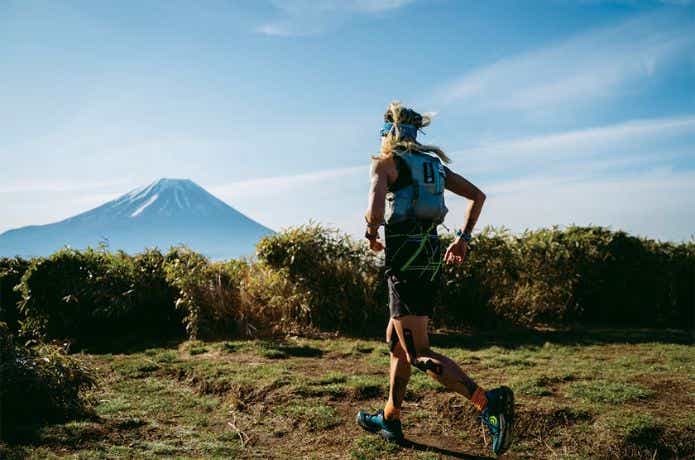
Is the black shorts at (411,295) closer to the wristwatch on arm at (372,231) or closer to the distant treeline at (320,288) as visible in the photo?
the wristwatch on arm at (372,231)

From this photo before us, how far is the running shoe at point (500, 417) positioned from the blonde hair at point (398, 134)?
1.79 metres

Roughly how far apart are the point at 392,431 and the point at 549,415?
1.34 metres

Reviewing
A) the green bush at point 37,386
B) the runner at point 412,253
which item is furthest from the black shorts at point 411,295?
the green bush at point 37,386

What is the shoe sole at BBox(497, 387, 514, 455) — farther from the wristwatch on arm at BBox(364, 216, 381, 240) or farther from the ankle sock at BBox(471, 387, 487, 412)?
the wristwatch on arm at BBox(364, 216, 381, 240)

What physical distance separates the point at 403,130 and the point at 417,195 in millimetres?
532

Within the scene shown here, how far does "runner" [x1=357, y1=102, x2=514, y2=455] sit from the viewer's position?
3.62 metres

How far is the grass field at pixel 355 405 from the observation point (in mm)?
3980

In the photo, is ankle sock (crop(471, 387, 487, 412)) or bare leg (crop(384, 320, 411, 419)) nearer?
ankle sock (crop(471, 387, 487, 412))

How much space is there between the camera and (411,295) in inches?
149

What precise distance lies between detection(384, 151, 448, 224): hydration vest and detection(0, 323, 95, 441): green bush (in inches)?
132

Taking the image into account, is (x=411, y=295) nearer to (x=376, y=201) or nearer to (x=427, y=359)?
(x=427, y=359)

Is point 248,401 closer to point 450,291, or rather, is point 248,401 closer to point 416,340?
point 416,340

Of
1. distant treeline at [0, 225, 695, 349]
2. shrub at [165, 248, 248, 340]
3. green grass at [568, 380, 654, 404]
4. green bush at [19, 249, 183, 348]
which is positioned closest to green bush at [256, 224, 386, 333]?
distant treeline at [0, 225, 695, 349]

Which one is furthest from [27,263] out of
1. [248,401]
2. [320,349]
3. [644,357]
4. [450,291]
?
[644,357]
